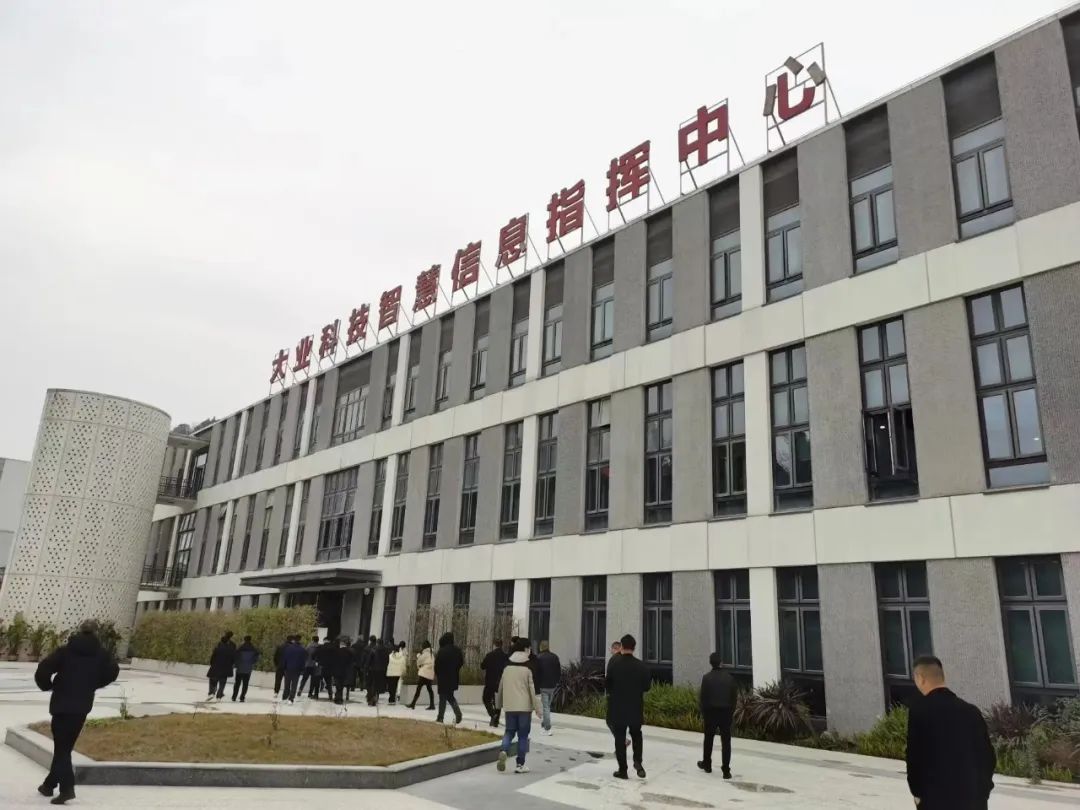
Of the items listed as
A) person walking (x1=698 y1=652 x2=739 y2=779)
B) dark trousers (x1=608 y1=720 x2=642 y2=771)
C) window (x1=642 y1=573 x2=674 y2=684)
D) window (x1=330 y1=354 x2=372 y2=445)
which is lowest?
dark trousers (x1=608 y1=720 x2=642 y2=771)

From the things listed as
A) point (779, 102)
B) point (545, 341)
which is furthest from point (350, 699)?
point (779, 102)

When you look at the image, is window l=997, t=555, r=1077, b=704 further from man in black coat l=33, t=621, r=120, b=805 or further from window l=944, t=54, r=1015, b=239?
man in black coat l=33, t=621, r=120, b=805

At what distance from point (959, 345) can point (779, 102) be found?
29.1 ft

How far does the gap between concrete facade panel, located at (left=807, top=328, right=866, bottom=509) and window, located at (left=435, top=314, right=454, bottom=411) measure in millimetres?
16098

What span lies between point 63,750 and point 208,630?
24.6 metres

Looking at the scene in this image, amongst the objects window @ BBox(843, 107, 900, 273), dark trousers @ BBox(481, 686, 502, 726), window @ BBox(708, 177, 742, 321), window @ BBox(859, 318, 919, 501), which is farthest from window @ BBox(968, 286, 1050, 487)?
dark trousers @ BBox(481, 686, 502, 726)

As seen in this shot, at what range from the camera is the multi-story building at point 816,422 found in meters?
15.1

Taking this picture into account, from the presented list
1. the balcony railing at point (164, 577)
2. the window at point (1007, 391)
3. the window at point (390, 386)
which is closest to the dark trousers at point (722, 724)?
the window at point (1007, 391)

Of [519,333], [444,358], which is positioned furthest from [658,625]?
[444,358]

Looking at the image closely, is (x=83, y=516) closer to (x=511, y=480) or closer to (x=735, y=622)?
(x=511, y=480)

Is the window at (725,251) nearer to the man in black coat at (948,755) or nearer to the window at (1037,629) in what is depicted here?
the window at (1037,629)

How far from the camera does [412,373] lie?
3341 cm

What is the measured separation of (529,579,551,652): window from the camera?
946 inches

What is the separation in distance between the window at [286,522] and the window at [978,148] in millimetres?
31229
